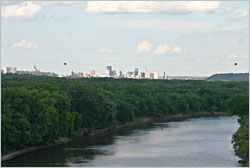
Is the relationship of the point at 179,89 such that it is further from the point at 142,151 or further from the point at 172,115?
the point at 142,151

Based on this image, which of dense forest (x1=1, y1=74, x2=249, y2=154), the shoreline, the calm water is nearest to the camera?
the calm water

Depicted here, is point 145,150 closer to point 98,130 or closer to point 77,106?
point 98,130

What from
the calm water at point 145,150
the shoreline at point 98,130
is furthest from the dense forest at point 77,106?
the calm water at point 145,150

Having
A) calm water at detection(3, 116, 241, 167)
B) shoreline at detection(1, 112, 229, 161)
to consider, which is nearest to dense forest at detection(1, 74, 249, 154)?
shoreline at detection(1, 112, 229, 161)

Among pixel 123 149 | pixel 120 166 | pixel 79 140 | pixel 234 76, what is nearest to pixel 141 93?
pixel 79 140

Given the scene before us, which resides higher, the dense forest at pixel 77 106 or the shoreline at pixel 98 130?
the dense forest at pixel 77 106

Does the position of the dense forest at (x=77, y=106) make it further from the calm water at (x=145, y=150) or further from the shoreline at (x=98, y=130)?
the calm water at (x=145, y=150)

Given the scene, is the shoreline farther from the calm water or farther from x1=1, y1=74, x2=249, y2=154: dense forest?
the calm water
